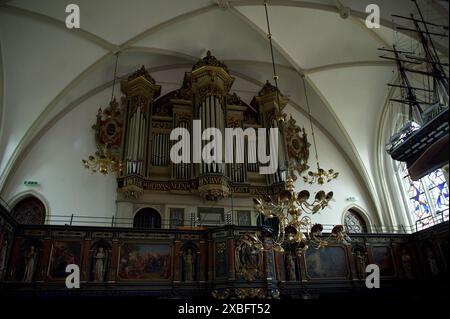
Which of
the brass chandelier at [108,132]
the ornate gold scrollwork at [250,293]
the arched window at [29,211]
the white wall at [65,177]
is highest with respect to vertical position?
the brass chandelier at [108,132]

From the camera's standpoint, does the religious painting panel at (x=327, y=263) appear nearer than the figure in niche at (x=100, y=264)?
No

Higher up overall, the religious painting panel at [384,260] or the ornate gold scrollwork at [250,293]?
the religious painting panel at [384,260]

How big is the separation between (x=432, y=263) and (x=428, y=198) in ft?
9.39

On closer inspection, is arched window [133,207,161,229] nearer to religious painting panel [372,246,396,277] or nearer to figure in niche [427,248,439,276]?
religious painting panel [372,246,396,277]

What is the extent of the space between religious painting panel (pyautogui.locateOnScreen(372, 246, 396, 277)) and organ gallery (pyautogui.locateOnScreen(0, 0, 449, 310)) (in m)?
0.05

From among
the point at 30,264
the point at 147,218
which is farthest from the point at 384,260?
the point at 30,264

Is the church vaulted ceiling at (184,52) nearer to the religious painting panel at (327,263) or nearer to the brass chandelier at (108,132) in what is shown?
the brass chandelier at (108,132)

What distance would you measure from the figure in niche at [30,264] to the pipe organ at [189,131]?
3.17 metres

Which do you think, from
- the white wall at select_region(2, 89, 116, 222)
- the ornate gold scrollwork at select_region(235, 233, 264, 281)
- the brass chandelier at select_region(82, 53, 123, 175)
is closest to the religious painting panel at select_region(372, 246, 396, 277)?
the ornate gold scrollwork at select_region(235, 233, 264, 281)

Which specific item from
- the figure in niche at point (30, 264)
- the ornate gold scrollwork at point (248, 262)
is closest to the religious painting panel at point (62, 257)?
the figure in niche at point (30, 264)

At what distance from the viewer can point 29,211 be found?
12.5 metres

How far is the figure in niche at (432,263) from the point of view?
1105 centimetres

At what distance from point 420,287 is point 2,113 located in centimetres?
1515

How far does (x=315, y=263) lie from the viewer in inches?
438
